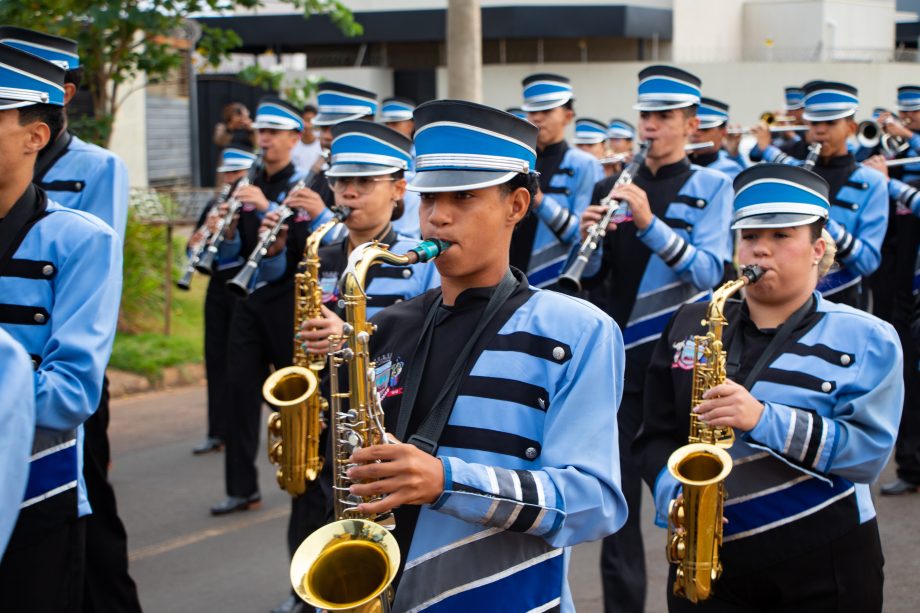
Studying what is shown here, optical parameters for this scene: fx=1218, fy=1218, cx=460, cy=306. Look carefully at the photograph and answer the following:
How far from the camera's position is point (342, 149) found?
537 centimetres

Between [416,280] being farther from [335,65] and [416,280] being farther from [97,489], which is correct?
[335,65]

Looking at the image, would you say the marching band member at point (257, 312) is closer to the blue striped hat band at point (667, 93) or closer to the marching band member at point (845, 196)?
the blue striped hat band at point (667, 93)

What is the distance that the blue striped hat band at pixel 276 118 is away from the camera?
745 cm

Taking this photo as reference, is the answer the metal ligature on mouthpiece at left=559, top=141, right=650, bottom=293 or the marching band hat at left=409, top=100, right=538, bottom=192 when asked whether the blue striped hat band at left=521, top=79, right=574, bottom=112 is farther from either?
the marching band hat at left=409, top=100, right=538, bottom=192

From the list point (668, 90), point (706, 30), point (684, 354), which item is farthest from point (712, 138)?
point (706, 30)

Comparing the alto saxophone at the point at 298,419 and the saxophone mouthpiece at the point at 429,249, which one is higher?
the saxophone mouthpiece at the point at 429,249

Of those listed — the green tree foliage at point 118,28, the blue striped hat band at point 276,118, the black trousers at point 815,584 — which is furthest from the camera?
the green tree foliage at point 118,28

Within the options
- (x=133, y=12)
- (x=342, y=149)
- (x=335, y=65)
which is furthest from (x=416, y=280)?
(x=335, y=65)

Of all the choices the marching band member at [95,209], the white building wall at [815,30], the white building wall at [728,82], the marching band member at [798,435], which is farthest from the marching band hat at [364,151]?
the white building wall at [815,30]

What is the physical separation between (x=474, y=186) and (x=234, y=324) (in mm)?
4387

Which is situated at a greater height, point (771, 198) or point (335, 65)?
point (335, 65)

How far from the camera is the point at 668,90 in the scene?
19.9ft

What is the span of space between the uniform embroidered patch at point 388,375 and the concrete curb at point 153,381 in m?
7.68

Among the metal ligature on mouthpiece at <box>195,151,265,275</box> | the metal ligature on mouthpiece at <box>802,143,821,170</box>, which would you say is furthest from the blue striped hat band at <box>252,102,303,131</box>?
the metal ligature on mouthpiece at <box>802,143,821,170</box>
